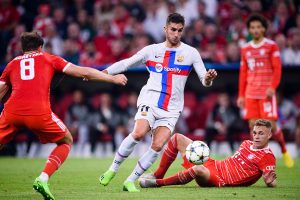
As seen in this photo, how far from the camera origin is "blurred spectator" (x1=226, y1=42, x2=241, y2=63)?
64.7 feet

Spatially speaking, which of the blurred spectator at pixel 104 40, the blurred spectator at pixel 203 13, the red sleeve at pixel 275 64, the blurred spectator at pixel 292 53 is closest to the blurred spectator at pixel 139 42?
the blurred spectator at pixel 104 40

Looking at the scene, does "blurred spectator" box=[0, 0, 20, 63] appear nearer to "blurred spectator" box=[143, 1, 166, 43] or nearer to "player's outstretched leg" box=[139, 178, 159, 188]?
"blurred spectator" box=[143, 1, 166, 43]

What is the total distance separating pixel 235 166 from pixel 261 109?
14.1ft

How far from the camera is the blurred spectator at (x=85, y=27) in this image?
21.9 m

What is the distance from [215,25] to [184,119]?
2889mm

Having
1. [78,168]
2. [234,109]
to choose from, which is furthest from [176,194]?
[234,109]

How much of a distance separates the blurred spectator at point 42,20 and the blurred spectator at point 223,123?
18.1ft

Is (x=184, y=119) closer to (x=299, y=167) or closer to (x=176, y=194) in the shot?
(x=299, y=167)

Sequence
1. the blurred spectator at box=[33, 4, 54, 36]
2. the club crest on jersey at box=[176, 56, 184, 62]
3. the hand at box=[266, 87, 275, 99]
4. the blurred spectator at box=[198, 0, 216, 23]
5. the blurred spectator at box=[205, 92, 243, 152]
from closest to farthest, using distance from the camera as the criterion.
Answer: the club crest on jersey at box=[176, 56, 184, 62]
the hand at box=[266, 87, 275, 99]
the blurred spectator at box=[205, 92, 243, 152]
the blurred spectator at box=[198, 0, 216, 23]
the blurred spectator at box=[33, 4, 54, 36]

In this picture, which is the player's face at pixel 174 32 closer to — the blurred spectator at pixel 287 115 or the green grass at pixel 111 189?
the green grass at pixel 111 189

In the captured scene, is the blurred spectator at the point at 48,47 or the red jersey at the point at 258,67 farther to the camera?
the blurred spectator at the point at 48,47

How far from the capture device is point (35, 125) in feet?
29.6

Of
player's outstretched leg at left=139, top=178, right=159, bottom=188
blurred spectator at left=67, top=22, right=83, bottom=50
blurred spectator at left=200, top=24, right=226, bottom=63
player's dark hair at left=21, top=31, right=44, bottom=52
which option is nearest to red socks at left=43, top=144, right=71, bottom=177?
player's dark hair at left=21, top=31, right=44, bottom=52

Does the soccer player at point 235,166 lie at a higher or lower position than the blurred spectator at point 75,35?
lower
